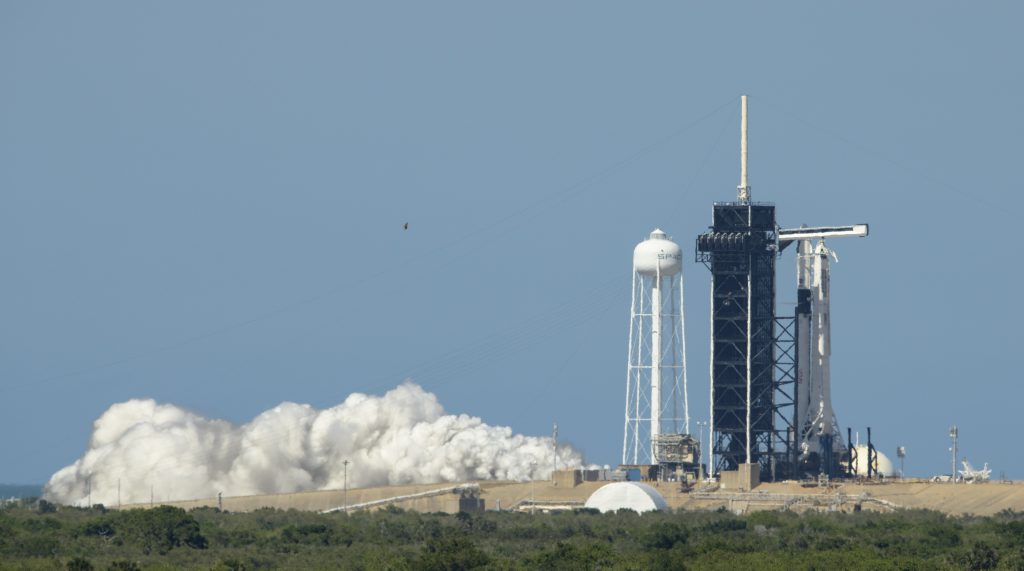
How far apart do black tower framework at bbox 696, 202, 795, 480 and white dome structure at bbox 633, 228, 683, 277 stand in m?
6.78

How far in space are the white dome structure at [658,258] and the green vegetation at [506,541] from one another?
23.6 meters

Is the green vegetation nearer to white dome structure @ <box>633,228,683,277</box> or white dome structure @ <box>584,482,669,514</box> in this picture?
white dome structure @ <box>584,482,669,514</box>

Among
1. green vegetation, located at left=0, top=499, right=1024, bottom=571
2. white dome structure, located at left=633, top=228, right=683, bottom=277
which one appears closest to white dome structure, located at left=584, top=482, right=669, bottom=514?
green vegetation, located at left=0, top=499, right=1024, bottom=571

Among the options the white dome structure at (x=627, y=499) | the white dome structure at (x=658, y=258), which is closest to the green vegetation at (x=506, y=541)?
the white dome structure at (x=627, y=499)

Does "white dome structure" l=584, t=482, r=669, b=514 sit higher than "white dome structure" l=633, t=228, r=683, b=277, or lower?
lower

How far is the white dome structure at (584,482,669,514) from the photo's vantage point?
15550 centimetres

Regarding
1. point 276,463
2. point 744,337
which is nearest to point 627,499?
point 744,337

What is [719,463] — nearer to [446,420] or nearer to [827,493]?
[827,493]

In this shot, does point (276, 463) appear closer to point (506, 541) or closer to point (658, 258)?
point (658, 258)

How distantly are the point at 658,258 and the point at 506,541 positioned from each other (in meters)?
42.5

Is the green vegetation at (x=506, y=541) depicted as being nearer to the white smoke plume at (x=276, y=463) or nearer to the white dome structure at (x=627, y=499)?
the white dome structure at (x=627, y=499)

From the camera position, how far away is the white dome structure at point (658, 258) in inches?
6772

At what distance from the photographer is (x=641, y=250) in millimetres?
173125

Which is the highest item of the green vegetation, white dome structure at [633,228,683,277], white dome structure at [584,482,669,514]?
white dome structure at [633,228,683,277]
